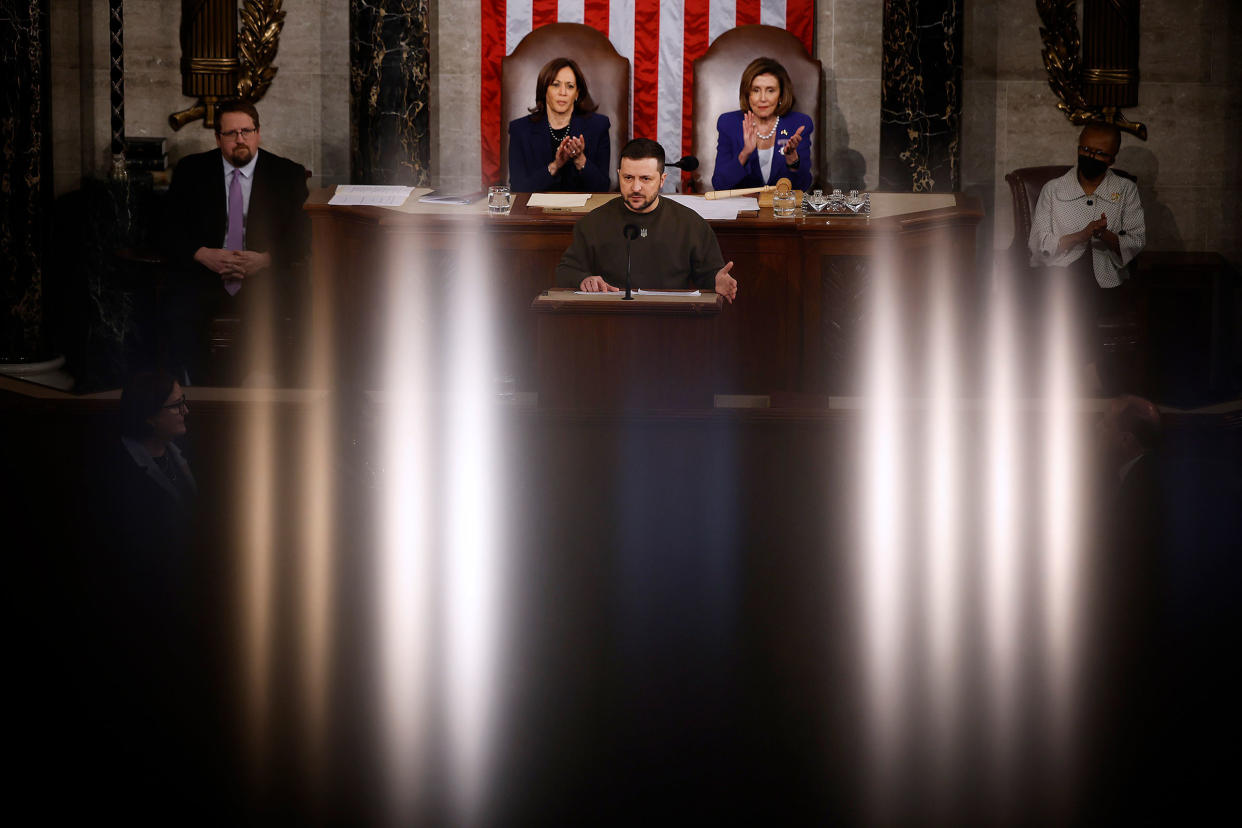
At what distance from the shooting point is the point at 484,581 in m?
2.30

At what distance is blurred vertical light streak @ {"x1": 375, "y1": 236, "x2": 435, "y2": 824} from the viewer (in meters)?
1.92

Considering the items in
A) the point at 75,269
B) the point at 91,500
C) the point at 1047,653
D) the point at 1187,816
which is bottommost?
the point at 1187,816

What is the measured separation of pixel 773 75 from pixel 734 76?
0.73 metres

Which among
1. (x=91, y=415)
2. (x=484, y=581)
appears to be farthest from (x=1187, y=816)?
(x=91, y=415)

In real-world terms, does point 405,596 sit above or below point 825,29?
below

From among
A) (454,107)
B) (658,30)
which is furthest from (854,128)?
(454,107)

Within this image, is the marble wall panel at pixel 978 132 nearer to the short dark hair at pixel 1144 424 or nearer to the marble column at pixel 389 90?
the marble column at pixel 389 90

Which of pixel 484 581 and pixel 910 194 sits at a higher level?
pixel 910 194

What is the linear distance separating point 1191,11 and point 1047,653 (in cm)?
619

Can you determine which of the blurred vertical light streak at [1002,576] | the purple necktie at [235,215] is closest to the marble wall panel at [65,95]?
the purple necktie at [235,215]

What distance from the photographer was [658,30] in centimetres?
771

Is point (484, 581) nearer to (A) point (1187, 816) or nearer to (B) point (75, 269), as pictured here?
(A) point (1187, 816)

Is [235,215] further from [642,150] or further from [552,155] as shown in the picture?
[642,150]

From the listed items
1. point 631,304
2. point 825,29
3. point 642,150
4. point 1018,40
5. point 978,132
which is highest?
point 825,29
